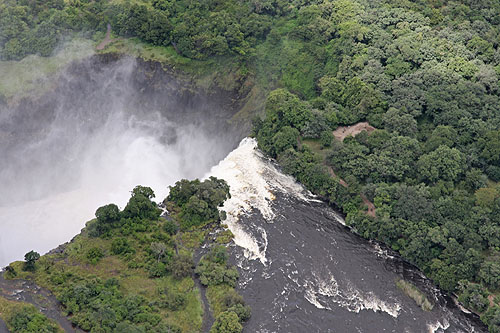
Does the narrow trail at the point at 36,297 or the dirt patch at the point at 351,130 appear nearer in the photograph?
the narrow trail at the point at 36,297

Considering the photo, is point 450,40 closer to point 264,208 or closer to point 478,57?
point 478,57

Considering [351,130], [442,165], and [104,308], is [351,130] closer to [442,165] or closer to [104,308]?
[442,165]

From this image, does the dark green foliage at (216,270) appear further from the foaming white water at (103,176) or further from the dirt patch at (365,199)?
the dirt patch at (365,199)

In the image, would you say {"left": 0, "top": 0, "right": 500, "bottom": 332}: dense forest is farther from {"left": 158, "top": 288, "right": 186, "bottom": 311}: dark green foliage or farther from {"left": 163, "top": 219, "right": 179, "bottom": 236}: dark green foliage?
{"left": 158, "top": 288, "right": 186, "bottom": 311}: dark green foliage

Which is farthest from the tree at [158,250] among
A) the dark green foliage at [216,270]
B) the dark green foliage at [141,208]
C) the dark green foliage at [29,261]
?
the dark green foliage at [29,261]

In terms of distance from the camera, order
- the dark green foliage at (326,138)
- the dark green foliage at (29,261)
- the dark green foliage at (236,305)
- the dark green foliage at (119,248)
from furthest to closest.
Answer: the dark green foliage at (326,138) < the dark green foliage at (119,248) < the dark green foliage at (29,261) < the dark green foliage at (236,305)

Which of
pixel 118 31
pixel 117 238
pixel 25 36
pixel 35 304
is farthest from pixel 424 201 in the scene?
pixel 25 36
